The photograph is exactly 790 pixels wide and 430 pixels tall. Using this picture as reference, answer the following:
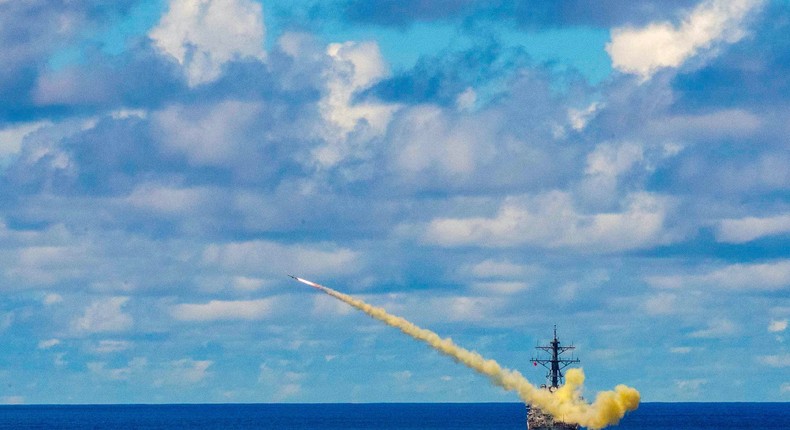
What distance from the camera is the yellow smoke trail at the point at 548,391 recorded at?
122250 mm

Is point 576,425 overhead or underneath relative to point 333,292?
underneath

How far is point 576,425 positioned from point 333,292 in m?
24.3

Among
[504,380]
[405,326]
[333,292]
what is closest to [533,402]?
[504,380]

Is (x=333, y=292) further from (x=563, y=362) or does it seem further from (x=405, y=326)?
(x=563, y=362)

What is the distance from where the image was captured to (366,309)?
12169 cm

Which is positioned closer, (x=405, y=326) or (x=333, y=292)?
(x=333, y=292)

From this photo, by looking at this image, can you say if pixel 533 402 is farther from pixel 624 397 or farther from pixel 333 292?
pixel 333 292

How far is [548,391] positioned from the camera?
123000 millimetres

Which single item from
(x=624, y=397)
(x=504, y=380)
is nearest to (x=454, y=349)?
(x=504, y=380)

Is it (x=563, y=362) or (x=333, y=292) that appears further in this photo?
(x=563, y=362)

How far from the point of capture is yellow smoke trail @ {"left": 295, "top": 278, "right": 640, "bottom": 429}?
122 metres

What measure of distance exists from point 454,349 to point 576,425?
1222cm

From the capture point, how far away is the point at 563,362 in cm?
12288

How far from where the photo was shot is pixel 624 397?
4953 inches
